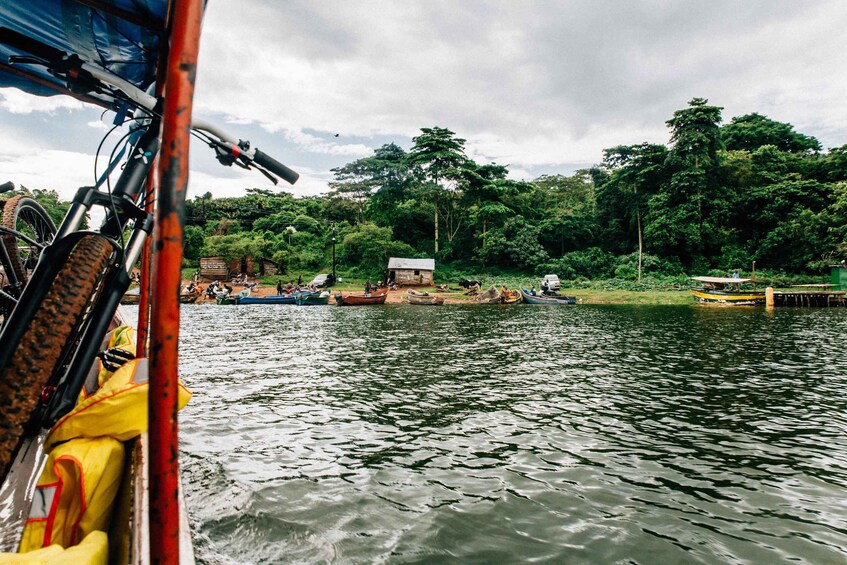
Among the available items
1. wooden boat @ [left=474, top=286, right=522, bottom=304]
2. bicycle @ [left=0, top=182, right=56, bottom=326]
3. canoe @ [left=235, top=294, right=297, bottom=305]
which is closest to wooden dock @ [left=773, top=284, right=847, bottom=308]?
wooden boat @ [left=474, top=286, right=522, bottom=304]

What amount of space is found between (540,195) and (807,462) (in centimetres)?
5994

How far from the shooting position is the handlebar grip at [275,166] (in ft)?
11.2

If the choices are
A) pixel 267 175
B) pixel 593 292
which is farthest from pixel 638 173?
pixel 267 175

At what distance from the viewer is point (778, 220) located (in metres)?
46.1

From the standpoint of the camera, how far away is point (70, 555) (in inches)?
69.2

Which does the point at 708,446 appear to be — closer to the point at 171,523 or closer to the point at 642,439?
the point at 642,439

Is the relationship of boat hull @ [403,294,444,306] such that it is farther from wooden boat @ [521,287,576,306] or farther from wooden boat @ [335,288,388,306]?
wooden boat @ [521,287,576,306]

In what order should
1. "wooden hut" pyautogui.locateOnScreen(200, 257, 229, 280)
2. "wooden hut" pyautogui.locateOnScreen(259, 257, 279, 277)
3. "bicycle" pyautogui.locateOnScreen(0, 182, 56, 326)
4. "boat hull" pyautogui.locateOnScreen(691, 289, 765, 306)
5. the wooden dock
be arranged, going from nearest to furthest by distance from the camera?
"bicycle" pyautogui.locateOnScreen(0, 182, 56, 326)
the wooden dock
"boat hull" pyautogui.locateOnScreen(691, 289, 765, 306)
"wooden hut" pyautogui.locateOnScreen(200, 257, 229, 280)
"wooden hut" pyautogui.locateOnScreen(259, 257, 279, 277)

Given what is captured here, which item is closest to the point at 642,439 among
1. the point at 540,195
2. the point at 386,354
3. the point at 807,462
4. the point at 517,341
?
the point at 807,462

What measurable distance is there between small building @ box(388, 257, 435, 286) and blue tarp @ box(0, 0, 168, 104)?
41639 mm

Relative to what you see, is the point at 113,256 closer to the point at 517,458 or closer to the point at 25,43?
the point at 25,43

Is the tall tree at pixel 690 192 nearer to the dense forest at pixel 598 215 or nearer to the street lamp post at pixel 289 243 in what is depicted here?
the dense forest at pixel 598 215

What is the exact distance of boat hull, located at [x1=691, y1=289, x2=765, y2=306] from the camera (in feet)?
113

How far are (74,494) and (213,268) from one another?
50.1 meters
